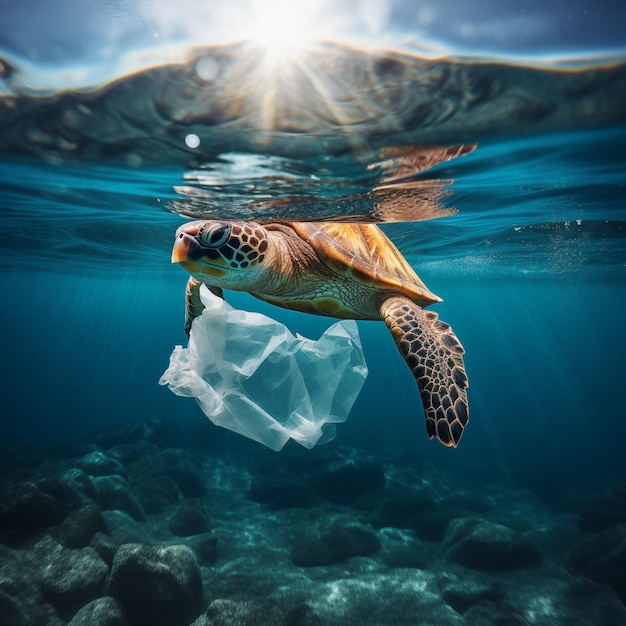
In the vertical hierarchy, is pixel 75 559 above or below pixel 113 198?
below

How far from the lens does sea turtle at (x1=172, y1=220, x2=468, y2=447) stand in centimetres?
304

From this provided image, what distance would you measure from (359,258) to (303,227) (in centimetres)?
87

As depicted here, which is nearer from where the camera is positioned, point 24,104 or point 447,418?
point 447,418

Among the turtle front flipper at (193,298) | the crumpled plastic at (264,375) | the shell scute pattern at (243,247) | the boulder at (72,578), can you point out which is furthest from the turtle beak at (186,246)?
the boulder at (72,578)

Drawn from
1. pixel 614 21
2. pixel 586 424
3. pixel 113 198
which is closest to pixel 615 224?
pixel 614 21

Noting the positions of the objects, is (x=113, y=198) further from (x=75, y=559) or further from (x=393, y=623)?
(x=393, y=623)

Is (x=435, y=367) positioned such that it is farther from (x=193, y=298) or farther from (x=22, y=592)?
(x=22, y=592)

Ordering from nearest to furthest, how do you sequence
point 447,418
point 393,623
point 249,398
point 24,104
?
point 447,418 < point 24,104 < point 249,398 < point 393,623

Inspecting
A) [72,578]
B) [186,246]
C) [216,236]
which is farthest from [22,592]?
[216,236]

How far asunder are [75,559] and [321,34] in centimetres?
790

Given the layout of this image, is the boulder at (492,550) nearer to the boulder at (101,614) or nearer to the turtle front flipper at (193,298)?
the boulder at (101,614)

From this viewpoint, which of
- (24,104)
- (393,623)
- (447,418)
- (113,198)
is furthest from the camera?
(113,198)

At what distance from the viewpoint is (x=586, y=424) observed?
52.8 meters

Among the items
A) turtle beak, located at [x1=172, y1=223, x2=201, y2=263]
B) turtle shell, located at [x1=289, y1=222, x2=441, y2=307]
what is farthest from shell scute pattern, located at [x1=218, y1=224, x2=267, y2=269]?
turtle shell, located at [x1=289, y1=222, x2=441, y2=307]
